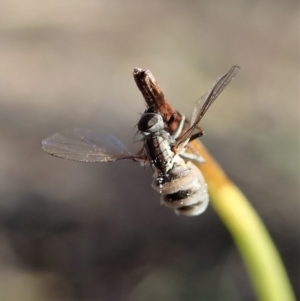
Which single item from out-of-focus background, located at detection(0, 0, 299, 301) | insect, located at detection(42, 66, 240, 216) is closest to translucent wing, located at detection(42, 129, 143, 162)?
insect, located at detection(42, 66, 240, 216)

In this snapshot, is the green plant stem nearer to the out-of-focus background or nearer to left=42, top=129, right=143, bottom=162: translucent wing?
left=42, top=129, right=143, bottom=162: translucent wing

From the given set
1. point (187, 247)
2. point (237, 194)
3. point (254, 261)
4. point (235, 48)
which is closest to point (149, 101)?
point (237, 194)

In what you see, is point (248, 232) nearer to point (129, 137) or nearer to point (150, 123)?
point (150, 123)

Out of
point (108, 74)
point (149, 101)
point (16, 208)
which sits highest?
point (108, 74)

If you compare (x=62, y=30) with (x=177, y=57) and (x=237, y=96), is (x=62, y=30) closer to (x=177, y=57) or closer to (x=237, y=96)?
(x=177, y=57)

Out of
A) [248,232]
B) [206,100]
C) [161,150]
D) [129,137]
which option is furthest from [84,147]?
[129,137]
